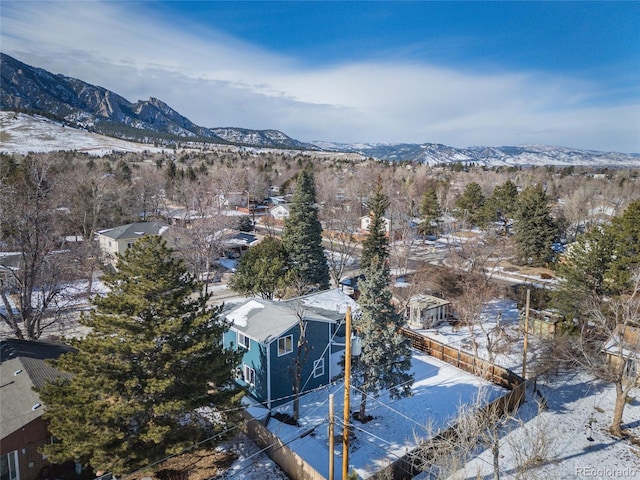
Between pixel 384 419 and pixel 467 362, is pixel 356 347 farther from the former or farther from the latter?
pixel 467 362

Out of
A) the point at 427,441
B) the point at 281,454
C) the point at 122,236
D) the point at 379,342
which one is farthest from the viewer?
the point at 122,236

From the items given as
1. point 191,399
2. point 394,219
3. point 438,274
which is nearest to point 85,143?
point 394,219

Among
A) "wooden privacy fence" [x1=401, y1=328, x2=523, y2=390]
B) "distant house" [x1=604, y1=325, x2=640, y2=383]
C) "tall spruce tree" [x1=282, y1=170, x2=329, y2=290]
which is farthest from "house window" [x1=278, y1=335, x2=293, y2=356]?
"distant house" [x1=604, y1=325, x2=640, y2=383]

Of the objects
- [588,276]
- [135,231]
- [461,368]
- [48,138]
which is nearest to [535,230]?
[588,276]

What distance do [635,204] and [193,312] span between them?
2502cm

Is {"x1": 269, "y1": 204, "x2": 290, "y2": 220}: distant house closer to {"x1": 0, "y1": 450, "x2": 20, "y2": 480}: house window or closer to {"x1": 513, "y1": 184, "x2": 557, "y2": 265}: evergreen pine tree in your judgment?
{"x1": 513, "y1": 184, "x2": 557, "y2": 265}: evergreen pine tree

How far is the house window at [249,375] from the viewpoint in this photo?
57.8 feet

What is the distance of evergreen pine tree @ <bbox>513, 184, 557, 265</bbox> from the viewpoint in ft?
128

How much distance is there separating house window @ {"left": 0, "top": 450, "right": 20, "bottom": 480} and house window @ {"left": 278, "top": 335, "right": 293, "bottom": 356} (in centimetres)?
918

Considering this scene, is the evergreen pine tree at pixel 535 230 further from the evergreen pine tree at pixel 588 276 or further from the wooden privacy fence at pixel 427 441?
the wooden privacy fence at pixel 427 441

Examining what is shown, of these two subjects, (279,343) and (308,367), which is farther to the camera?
(308,367)

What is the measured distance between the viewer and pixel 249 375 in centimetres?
1784

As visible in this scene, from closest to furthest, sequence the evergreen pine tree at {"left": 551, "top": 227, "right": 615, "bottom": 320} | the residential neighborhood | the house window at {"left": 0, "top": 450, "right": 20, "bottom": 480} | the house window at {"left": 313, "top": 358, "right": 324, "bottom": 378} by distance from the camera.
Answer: the residential neighborhood < the house window at {"left": 0, "top": 450, "right": 20, "bottom": 480} < the house window at {"left": 313, "top": 358, "right": 324, "bottom": 378} < the evergreen pine tree at {"left": 551, "top": 227, "right": 615, "bottom": 320}

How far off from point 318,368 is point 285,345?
8.37ft
